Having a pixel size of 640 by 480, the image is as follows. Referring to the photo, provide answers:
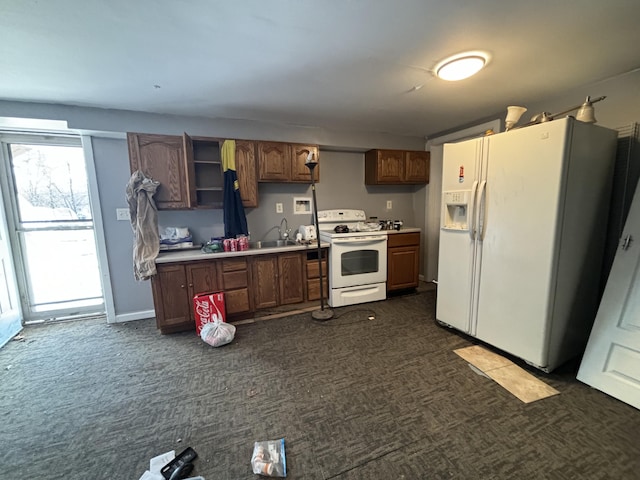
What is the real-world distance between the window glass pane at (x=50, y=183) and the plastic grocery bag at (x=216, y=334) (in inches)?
87.8

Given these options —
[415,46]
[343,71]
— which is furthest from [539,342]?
[343,71]

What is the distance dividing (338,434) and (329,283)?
1917mm

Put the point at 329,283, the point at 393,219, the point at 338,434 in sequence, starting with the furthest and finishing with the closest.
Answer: the point at 393,219
the point at 329,283
the point at 338,434

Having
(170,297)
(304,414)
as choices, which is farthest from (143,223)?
(304,414)

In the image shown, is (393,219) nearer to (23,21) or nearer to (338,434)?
(338,434)

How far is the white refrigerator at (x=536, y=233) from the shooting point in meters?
1.78

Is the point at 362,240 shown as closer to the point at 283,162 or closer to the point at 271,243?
the point at 271,243

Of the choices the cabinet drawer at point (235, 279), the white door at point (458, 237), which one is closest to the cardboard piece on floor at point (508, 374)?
the white door at point (458, 237)

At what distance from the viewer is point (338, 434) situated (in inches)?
58.0

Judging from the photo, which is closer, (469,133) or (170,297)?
(170,297)

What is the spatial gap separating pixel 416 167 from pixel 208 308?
347 centimetres

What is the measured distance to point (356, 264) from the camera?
3.34 m

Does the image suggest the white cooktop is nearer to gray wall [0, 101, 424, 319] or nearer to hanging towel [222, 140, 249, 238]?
gray wall [0, 101, 424, 319]

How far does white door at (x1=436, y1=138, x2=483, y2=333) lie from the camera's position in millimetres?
2264
